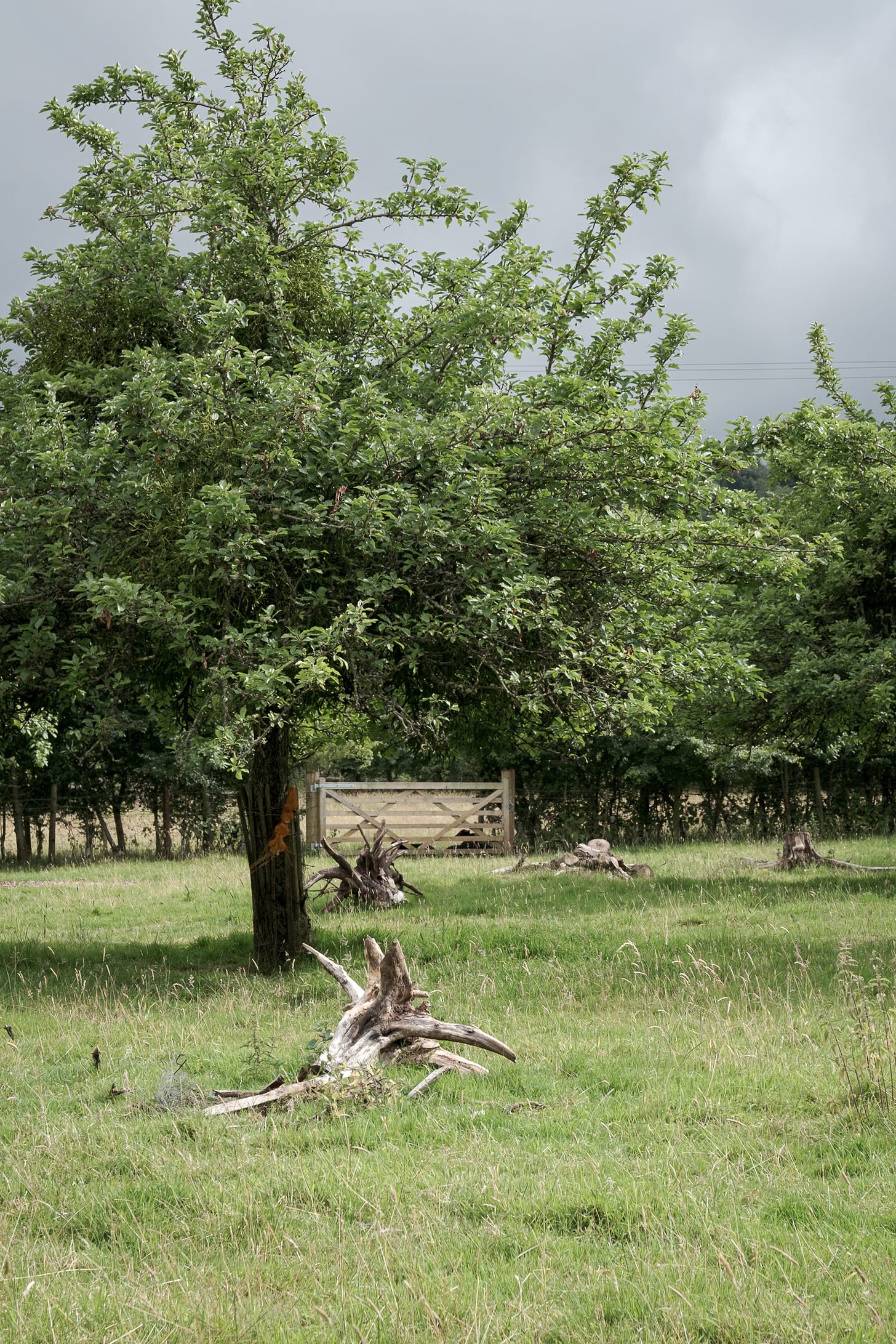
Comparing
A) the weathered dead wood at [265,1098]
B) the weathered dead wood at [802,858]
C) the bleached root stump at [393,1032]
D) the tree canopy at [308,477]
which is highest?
the tree canopy at [308,477]

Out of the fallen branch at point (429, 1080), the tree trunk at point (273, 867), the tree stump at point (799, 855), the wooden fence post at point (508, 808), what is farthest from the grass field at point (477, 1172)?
the wooden fence post at point (508, 808)

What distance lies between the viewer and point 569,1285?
414 centimetres

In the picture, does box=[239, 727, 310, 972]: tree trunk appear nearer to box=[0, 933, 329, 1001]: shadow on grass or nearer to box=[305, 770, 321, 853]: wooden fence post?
box=[0, 933, 329, 1001]: shadow on grass

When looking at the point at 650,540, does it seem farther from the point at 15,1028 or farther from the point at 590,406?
the point at 15,1028

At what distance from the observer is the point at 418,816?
27.5 meters

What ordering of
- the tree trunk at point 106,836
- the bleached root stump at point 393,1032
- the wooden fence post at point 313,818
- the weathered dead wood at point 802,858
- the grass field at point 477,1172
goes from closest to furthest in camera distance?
1. the grass field at point 477,1172
2. the bleached root stump at point 393,1032
3. the weathered dead wood at point 802,858
4. the wooden fence post at point 313,818
5. the tree trunk at point 106,836

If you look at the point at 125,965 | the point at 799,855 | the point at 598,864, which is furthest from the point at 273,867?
the point at 799,855

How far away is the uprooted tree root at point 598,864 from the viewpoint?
62.7 ft

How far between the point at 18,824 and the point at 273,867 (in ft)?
57.5

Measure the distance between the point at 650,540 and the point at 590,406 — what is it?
150 centimetres

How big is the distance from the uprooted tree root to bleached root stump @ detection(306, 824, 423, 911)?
3649mm

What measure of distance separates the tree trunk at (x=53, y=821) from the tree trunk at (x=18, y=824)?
0.60m

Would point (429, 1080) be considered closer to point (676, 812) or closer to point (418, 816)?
point (418, 816)

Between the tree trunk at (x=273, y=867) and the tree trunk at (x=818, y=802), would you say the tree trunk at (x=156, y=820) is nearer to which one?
the tree trunk at (x=273, y=867)
